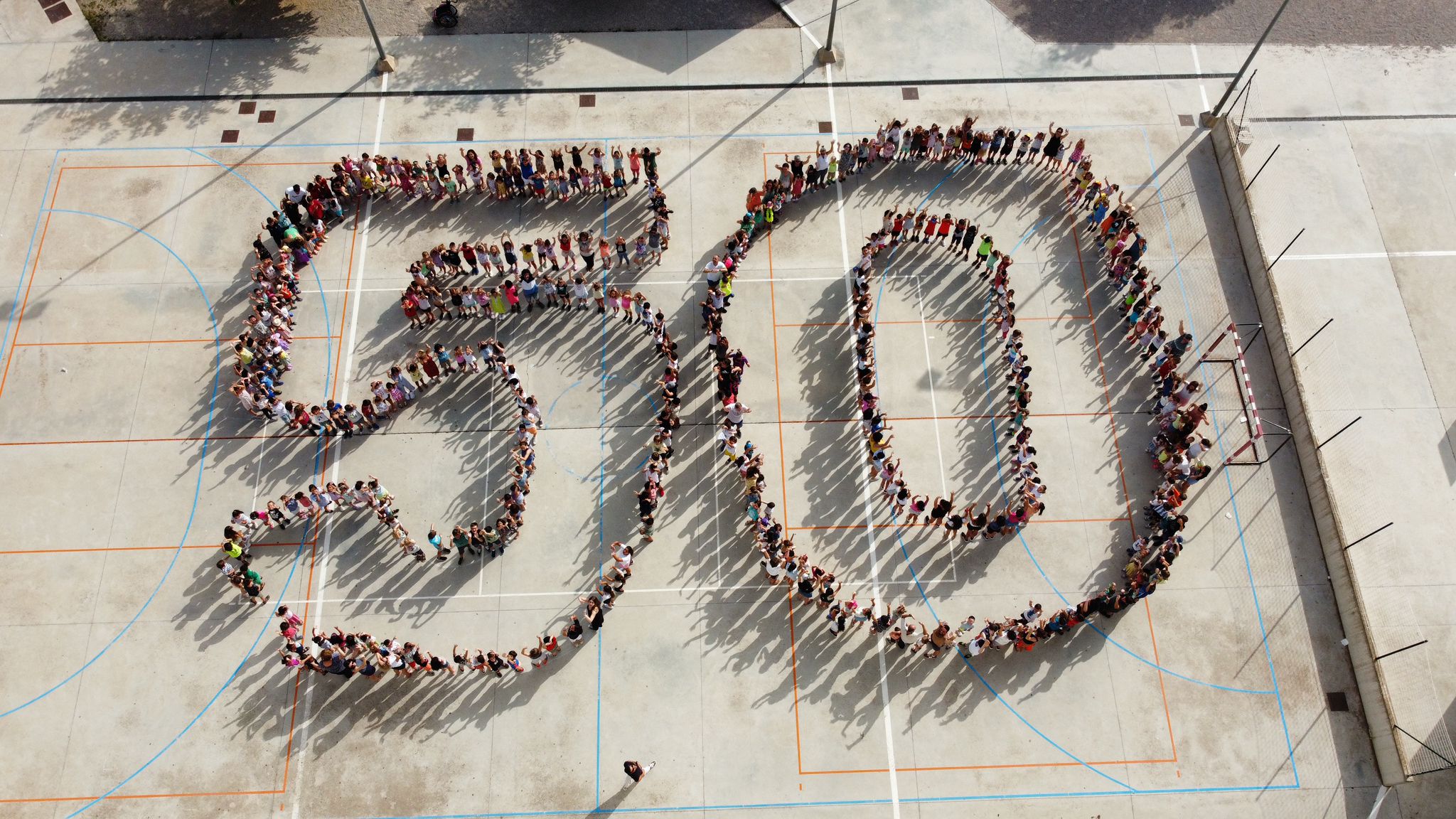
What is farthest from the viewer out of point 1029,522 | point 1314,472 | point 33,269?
point 33,269

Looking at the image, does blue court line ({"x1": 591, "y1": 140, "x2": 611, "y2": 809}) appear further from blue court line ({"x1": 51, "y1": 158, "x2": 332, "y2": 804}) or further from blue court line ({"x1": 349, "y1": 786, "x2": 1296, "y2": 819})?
blue court line ({"x1": 51, "y1": 158, "x2": 332, "y2": 804})

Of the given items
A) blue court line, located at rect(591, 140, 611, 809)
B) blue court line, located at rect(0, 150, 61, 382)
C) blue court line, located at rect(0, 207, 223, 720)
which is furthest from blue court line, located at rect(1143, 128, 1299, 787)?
blue court line, located at rect(0, 150, 61, 382)

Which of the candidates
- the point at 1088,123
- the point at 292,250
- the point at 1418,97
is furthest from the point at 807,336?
the point at 1418,97

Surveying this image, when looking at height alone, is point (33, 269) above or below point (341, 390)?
above

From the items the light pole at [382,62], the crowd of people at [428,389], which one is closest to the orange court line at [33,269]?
the crowd of people at [428,389]

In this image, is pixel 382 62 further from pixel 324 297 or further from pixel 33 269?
pixel 33 269

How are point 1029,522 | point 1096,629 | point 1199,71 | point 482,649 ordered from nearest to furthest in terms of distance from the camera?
point 482,649, point 1096,629, point 1029,522, point 1199,71

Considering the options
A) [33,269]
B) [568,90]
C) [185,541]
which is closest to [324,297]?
[185,541]
